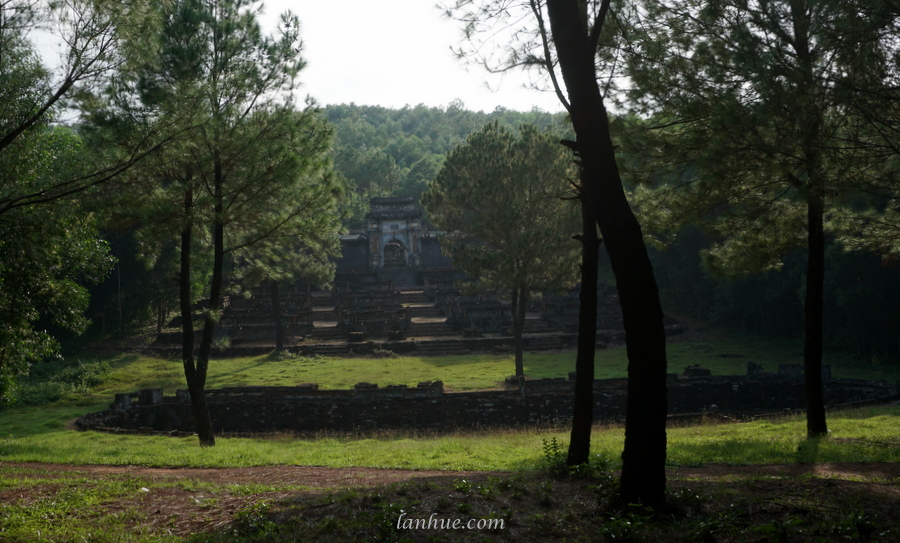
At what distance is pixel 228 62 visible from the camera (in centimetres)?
1092

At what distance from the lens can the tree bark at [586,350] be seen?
671cm

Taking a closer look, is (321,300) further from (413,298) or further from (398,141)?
(398,141)

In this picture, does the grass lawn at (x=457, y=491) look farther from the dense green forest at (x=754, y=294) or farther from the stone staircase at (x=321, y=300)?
the stone staircase at (x=321, y=300)

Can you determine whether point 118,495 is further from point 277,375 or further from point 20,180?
point 277,375

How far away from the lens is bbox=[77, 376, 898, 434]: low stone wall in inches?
582

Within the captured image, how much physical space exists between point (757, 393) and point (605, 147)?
1394 cm

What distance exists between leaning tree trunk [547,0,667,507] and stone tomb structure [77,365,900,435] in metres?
10.0

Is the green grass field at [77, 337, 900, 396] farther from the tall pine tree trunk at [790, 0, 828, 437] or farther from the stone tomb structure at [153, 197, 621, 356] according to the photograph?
the tall pine tree trunk at [790, 0, 828, 437]

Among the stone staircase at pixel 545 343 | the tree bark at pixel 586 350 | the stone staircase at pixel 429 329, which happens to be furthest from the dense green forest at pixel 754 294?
the stone staircase at pixel 429 329

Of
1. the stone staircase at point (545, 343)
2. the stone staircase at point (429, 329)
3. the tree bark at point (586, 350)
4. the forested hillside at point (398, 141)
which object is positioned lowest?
the stone staircase at point (545, 343)

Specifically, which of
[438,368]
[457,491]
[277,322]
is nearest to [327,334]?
[277,322]

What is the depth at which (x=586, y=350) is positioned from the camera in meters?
→ 6.94

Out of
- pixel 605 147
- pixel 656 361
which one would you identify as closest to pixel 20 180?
pixel 605 147

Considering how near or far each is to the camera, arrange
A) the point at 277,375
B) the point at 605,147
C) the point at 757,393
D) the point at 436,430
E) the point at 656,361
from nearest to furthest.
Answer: the point at 656,361 → the point at 605,147 → the point at 436,430 → the point at 757,393 → the point at 277,375
